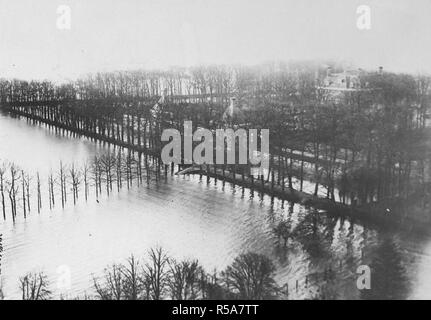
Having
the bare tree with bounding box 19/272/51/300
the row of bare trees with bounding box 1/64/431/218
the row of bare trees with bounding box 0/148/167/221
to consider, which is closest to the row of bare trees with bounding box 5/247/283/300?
the bare tree with bounding box 19/272/51/300

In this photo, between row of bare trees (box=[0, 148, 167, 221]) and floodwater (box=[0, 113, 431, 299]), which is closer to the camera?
floodwater (box=[0, 113, 431, 299])

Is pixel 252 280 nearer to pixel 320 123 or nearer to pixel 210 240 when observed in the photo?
pixel 210 240

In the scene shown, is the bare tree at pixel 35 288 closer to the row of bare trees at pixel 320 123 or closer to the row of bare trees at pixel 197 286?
the row of bare trees at pixel 197 286

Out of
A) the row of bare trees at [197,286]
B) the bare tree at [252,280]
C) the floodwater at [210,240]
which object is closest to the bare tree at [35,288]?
the row of bare trees at [197,286]

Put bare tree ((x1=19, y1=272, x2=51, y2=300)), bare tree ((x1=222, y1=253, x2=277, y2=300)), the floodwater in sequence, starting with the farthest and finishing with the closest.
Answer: the floodwater → bare tree ((x1=19, y1=272, x2=51, y2=300)) → bare tree ((x1=222, y1=253, x2=277, y2=300))

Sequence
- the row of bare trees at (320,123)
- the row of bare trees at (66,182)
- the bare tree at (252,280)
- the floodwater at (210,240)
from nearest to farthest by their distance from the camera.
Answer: the bare tree at (252,280)
the floodwater at (210,240)
the row of bare trees at (320,123)
the row of bare trees at (66,182)

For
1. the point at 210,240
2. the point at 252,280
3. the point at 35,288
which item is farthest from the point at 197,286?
the point at 210,240

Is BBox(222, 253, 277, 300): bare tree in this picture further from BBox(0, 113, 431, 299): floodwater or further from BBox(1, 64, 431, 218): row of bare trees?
BBox(1, 64, 431, 218): row of bare trees

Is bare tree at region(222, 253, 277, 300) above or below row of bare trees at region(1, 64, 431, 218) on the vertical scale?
below

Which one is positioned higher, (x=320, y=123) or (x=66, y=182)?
(x=320, y=123)
